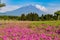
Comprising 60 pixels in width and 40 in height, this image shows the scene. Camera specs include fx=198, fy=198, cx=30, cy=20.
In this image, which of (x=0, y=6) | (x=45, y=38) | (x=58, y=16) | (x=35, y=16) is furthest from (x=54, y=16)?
(x=45, y=38)

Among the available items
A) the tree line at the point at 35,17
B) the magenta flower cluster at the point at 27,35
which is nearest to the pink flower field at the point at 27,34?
the magenta flower cluster at the point at 27,35

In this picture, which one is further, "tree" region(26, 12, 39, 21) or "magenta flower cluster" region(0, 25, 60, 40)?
"tree" region(26, 12, 39, 21)

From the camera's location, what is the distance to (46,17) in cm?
3741

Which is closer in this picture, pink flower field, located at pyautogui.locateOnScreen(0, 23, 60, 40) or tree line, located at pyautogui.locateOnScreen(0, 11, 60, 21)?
pink flower field, located at pyautogui.locateOnScreen(0, 23, 60, 40)

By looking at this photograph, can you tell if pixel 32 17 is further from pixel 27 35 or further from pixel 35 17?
pixel 27 35

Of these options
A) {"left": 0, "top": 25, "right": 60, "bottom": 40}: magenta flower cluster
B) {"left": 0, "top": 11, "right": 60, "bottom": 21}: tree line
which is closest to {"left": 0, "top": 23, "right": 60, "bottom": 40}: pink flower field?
{"left": 0, "top": 25, "right": 60, "bottom": 40}: magenta flower cluster

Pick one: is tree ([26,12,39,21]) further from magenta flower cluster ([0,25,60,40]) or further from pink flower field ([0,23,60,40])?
magenta flower cluster ([0,25,60,40])

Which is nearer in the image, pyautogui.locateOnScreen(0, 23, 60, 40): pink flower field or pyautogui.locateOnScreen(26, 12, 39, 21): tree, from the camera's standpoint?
pyautogui.locateOnScreen(0, 23, 60, 40): pink flower field

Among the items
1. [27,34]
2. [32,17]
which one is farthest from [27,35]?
[32,17]

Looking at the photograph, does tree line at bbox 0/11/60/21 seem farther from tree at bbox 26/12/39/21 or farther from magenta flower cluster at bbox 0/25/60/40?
magenta flower cluster at bbox 0/25/60/40

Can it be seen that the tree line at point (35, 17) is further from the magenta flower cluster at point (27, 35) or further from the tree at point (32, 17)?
the magenta flower cluster at point (27, 35)

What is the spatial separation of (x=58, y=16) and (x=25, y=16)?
249 inches

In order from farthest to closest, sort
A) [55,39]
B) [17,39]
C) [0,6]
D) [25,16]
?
[0,6] → [25,16] → [55,39] → [17,39]

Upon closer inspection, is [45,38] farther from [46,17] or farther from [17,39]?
[46,17]
